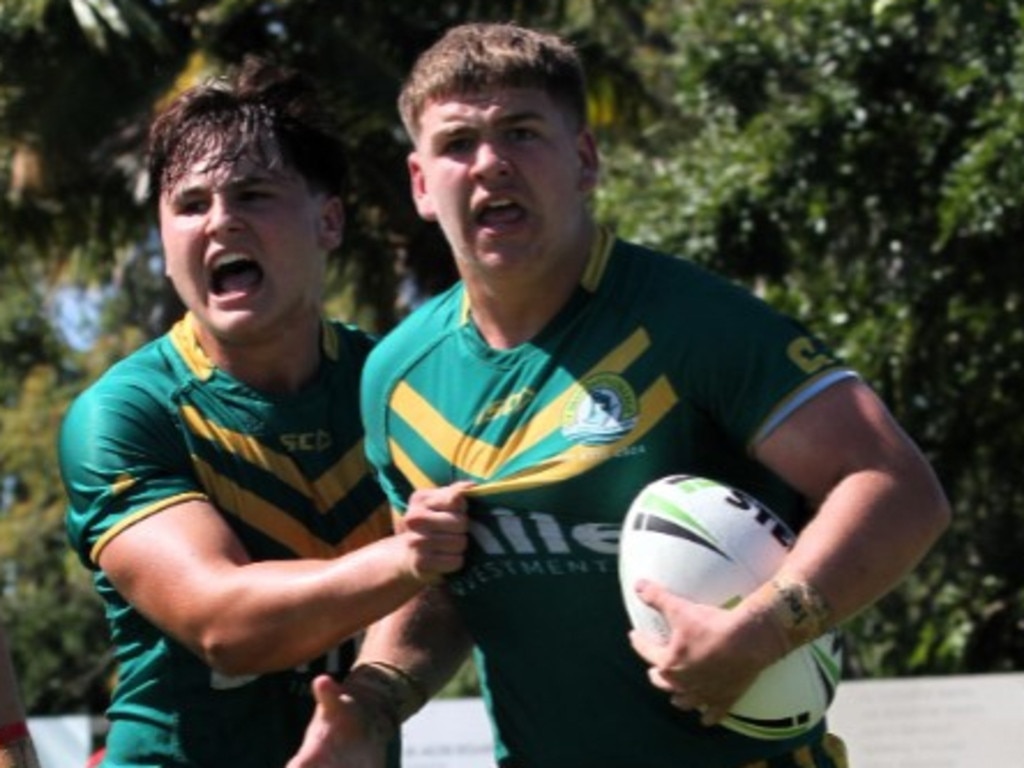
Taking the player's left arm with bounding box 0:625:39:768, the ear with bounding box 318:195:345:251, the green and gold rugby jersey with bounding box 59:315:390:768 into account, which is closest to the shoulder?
the green and gold rugby jersey with bounding box 59:315:390:768

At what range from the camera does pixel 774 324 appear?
4.79 metres

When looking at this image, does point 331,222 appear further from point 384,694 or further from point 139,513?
point 384,694

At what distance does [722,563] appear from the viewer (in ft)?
14.8

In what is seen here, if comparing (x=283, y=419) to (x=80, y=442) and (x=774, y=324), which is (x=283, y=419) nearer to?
(x=80, y=442)

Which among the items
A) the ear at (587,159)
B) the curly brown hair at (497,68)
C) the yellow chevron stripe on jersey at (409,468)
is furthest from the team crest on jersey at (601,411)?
the curly brown hair at (497,68)

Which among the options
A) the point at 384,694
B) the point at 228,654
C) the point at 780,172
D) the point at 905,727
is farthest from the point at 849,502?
the point at 780,172

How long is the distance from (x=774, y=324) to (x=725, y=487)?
0.34 meters

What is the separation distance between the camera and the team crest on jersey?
4816 mm

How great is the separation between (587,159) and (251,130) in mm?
1100

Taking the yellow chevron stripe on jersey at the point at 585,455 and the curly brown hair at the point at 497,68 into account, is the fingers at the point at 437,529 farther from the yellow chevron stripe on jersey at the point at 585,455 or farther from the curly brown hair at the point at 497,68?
the curly brown hair at the point at 497,68

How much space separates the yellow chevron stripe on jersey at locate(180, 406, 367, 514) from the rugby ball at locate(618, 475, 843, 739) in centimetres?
125

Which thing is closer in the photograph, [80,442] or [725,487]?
[725,487]

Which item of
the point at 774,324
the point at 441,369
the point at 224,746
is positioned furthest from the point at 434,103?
the point at 224,746

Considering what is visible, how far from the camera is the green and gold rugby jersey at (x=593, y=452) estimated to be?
4797mm
